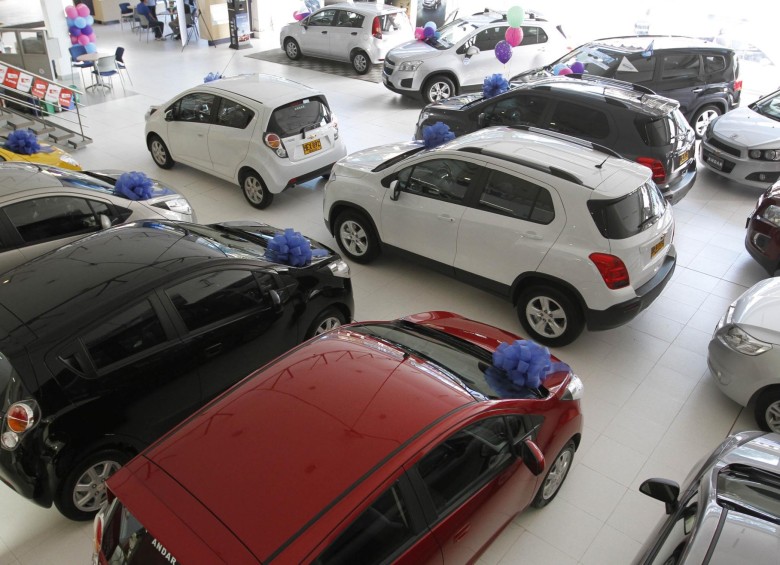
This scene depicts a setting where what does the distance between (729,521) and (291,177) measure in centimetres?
596

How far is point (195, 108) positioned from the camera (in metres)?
8.05

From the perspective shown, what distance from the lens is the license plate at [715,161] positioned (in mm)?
8555

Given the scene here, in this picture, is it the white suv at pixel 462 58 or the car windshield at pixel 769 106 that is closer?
the car windshield at pixel 769 106

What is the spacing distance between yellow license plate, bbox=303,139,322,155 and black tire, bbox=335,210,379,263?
142 centimetres

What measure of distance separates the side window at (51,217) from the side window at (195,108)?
2.83 metres

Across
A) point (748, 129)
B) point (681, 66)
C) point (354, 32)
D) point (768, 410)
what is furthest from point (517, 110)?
point (354, 32)

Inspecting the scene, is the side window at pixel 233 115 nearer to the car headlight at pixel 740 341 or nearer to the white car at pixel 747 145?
the car headlight at pixel 740 341

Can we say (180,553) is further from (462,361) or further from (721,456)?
(721,456)

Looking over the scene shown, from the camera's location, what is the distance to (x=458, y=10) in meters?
15.9

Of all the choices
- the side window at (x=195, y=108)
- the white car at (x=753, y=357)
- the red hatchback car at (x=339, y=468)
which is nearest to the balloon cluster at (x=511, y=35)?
the side window at (x=195, y=108)

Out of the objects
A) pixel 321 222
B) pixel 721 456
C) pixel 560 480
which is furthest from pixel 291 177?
pixel 721 456

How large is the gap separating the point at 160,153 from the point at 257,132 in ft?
6.95

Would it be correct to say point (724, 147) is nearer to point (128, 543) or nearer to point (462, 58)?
point (462, 58)

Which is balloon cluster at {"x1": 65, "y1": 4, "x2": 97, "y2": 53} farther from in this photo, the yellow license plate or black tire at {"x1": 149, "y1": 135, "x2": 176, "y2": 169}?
the yellow license plate
